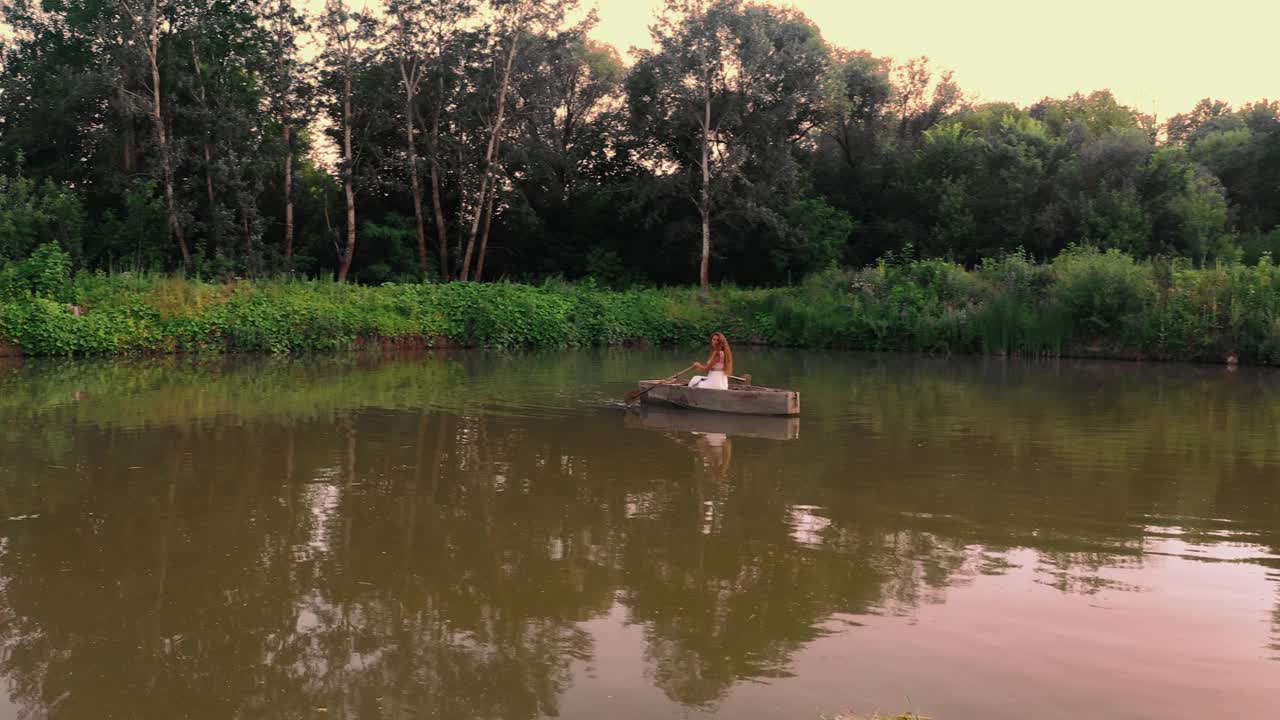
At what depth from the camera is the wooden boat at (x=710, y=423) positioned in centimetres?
1427

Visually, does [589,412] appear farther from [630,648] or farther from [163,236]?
[163,236]

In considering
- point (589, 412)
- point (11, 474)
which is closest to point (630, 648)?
point (11, 474)

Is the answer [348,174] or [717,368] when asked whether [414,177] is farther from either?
[717,368]

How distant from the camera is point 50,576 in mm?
6852

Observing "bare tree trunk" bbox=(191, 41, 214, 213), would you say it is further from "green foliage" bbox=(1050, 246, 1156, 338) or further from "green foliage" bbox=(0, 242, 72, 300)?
"green foliage" bbox=(1050, 246, 1156, 338)

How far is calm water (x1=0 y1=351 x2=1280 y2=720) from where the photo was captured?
5.15 metres

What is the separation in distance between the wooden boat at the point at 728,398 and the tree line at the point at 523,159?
67.8 ft

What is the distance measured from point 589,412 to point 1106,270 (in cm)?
1988

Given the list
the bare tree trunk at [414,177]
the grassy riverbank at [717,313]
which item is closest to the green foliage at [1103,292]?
the grassy riverbank at [717,313]

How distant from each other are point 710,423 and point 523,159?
2878 centimetres

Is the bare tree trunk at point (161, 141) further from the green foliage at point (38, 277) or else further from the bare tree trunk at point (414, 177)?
the bare tree trunk at point (414, 177)

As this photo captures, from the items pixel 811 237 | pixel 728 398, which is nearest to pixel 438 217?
pixel 811 237

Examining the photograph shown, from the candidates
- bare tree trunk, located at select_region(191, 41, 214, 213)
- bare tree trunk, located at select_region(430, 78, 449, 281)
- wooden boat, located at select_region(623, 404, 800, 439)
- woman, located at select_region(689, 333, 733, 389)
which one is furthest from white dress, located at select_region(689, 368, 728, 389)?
bare tree trunk, located at select_region(430, 78, 449, 281)

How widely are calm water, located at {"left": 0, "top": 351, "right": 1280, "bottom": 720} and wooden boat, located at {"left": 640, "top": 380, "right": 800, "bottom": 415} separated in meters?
0.33
